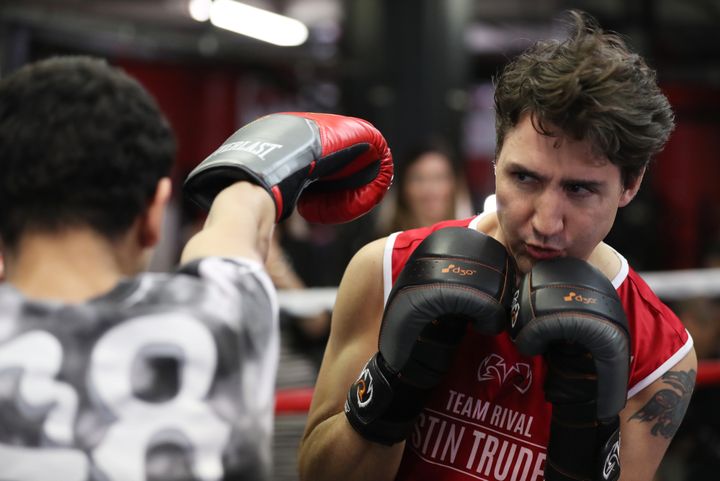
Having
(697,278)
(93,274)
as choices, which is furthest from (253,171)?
(697,278)

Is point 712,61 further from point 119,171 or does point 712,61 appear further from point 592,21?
point 119,171

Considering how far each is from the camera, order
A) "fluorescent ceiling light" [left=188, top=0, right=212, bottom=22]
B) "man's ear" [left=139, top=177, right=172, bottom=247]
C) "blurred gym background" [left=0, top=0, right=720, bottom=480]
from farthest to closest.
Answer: "fluorescent ceiling light" [left=188, top=0, right=212, bottom=22], "blurred gym background" [left=0, top=0, right=720, bottom=480], "man's ear" [left=139, top=177, right=172, bottom=247]

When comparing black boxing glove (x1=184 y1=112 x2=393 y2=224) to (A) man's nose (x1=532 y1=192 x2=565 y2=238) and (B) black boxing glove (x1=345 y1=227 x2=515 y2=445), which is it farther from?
(A) man's nose (x1=532 y1=192 x2=565 y2=238)

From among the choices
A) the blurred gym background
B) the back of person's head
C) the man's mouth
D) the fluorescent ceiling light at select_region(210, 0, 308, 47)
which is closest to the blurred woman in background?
the blurred gym background

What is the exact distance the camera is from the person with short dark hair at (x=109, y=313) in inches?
42.1

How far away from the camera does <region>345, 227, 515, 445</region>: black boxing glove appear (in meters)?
1.47

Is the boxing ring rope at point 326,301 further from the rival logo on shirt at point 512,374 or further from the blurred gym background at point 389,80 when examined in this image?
the rival logo on shirt at point 512,374

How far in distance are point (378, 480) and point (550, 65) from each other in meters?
0.76

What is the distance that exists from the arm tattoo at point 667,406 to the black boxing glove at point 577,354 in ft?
0.39

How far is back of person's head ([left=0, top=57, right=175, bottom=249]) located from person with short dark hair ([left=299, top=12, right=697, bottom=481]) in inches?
20.4

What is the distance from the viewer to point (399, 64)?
515 centimetres

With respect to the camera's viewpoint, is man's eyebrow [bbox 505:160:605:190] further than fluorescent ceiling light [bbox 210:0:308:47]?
No

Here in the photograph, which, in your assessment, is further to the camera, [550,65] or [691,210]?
[691,210]

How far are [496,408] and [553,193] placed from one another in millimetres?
383
